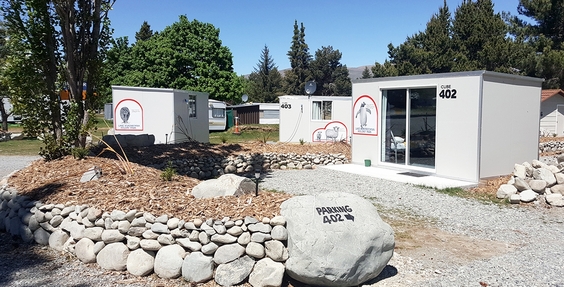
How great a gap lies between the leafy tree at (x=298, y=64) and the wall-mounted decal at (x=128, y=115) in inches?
1832

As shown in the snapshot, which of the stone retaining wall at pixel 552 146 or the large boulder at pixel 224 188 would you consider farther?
the stone retaining wall at pixel 552 146

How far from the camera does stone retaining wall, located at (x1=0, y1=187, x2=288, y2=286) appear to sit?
4539mm

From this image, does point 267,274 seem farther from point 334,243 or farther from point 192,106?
point 192,106

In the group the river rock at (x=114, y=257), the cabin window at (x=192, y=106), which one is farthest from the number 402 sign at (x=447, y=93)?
the cabin window at (x=192, y=106)

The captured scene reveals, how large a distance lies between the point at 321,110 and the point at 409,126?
24.8ft

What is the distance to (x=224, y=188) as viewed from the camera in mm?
5664

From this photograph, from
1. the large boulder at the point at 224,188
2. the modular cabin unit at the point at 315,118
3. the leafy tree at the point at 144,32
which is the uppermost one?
the leafy tree at the point at 144,32

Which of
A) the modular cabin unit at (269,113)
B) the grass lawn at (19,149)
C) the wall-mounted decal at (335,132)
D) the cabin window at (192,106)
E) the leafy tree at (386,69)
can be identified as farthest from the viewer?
the modular cabin unit at (269,113)

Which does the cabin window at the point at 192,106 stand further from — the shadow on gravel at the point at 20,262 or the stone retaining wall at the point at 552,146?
the stone retaining wall at the point at 552,146

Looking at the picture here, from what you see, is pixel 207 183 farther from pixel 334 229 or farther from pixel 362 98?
pixel 362 98

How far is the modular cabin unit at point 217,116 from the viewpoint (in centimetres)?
3262

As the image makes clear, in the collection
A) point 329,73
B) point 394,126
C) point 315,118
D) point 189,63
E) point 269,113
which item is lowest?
point 394,126

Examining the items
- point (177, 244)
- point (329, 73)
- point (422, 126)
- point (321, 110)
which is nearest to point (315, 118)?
point (321, 110)

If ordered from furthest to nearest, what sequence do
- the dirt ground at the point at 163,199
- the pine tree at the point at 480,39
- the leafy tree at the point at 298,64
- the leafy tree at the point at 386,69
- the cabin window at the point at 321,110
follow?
1. the leafy tree at the point at 298,64
2. the leafy tree at the point at 386,69
3. the pine tree at the point at 480,39
4. the cabin window at the point at 321,110
5. the dirt ground at the point at 163,199
